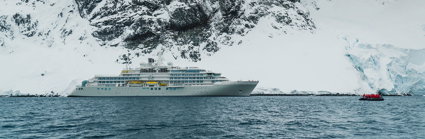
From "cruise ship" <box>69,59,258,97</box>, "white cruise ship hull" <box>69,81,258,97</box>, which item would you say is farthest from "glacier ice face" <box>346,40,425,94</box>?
"cruise ship" <box>69,59,258,97</box>

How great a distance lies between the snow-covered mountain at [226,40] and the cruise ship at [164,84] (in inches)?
524

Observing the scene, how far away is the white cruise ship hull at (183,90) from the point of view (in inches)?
4016

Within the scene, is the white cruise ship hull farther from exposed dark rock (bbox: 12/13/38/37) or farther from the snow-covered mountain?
exposed dark rock (bbox: 12/13/38/37)

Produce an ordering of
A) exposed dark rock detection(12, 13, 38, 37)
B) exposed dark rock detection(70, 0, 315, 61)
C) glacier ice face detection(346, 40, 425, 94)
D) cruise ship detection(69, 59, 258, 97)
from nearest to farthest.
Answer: cruise ship detection(69, 59, 258, 97)
glacier ice face detection(346, 40, 425, 94)
exposed dark rock detection(70, 0, 315, 61)
exposed dark rock detection(12, 13, 38, 37)

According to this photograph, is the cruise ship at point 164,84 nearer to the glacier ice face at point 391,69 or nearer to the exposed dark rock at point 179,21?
the glacier ice face at point 391,69

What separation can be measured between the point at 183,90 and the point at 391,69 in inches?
2186

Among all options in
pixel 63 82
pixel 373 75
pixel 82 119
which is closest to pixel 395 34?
A: pixel 373 75

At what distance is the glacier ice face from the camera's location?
114 meters

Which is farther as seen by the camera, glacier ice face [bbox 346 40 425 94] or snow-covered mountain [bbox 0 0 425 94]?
snow-covered mountain [bbox 0 0 425 94]

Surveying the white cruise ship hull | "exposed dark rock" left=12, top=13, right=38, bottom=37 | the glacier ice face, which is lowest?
the white cruise ship hull

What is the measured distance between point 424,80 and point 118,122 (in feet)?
308

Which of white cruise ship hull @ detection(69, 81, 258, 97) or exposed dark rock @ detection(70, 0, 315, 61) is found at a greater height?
exposed dark rock @ detection(70, 0, 315, 61)

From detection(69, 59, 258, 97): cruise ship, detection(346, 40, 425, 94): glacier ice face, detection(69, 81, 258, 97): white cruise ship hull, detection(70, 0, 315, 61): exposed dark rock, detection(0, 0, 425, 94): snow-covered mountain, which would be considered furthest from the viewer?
detection(70, 0, 315, 61): exposed dark rock

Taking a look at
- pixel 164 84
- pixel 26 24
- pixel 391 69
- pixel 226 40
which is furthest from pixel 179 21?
pixel 391 69
